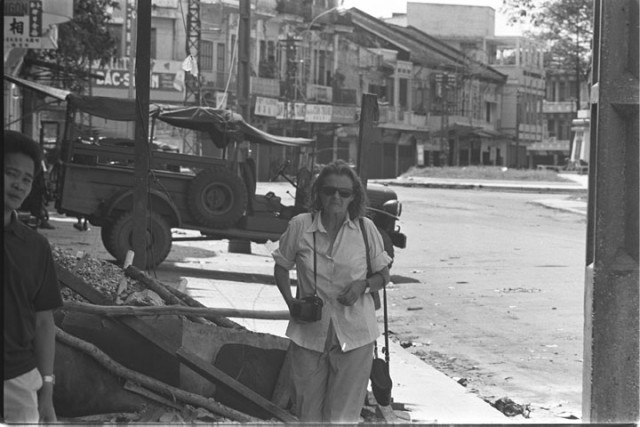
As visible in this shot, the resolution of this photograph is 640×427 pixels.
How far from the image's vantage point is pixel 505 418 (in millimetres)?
8656

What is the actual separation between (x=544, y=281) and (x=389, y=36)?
9.73 m

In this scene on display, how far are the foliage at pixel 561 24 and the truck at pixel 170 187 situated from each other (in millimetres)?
19916

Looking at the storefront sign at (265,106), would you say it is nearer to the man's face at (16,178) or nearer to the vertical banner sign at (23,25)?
the vertical banner sign at (23,25)

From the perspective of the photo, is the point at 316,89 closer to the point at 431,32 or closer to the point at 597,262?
the point at 431,32

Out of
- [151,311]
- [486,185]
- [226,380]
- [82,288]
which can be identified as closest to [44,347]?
[151,311]

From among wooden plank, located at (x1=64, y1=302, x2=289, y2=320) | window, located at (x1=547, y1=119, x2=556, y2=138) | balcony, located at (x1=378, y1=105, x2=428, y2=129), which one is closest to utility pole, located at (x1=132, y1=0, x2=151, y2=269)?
wooden plank, located at (x1=64, y1=302, x2=289, y2=320)

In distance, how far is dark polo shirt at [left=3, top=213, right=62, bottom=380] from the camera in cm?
455

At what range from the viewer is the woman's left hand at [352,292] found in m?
6.03

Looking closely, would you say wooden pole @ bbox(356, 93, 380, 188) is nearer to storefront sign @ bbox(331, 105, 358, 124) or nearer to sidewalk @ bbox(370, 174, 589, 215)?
storefront sign @ bbox(331, 105, 358, 124)

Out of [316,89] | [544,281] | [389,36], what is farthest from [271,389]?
[316,89]

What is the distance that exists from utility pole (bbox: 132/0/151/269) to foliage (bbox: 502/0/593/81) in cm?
2792

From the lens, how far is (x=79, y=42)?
1143 inches

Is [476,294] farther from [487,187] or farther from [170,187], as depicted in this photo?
[487,187]

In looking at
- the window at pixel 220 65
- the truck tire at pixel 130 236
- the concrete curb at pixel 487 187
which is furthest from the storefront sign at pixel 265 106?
the truck tire at pixel 130 236
